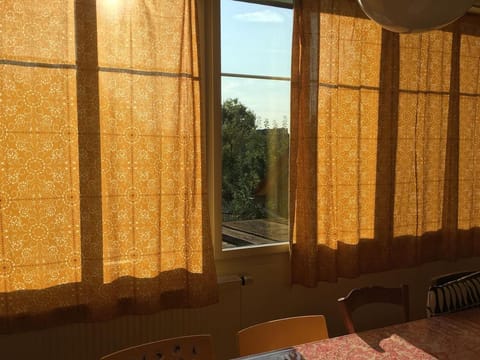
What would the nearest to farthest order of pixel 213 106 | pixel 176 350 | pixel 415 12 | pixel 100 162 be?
1. pixel 415 12
2. pixel 176 350
3. pixel 100 162
4. pixel 213 106

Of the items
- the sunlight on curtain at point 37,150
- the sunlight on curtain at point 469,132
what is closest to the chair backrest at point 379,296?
the sunlight on curtain at point 37,150

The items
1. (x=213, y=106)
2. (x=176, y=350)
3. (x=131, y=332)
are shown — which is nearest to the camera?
(x=176, y=350)

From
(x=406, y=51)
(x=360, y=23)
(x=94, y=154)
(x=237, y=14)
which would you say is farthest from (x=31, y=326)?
(x=406, y=51)

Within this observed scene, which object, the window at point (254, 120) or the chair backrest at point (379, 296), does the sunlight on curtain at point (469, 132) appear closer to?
the window at point (254, 120)

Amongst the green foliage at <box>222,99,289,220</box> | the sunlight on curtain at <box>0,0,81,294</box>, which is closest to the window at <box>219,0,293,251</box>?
the green foliage at <box>222,99,289,220</box>

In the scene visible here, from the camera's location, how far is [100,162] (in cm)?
204

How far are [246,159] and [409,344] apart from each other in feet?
4.69

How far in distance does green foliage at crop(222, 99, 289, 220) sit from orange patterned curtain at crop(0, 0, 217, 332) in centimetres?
30

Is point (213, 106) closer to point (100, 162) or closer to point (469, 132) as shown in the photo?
point (100, 162)

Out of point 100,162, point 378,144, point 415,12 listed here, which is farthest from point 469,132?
point 100,162

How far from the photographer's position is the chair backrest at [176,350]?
1.39 metres

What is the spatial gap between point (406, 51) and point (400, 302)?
175cm

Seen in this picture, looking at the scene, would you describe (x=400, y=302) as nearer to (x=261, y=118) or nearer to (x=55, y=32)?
(x=261, y=118)

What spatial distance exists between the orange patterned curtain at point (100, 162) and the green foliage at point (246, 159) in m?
0.30
